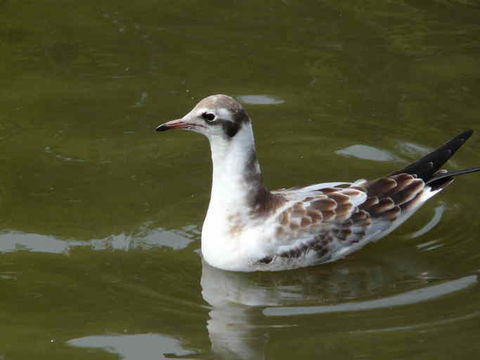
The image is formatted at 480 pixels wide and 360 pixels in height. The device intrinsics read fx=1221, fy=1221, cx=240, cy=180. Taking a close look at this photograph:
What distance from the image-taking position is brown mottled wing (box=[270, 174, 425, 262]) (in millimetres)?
10289

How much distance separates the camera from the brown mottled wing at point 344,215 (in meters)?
10.3

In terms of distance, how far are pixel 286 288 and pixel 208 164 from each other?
2387 millimetres

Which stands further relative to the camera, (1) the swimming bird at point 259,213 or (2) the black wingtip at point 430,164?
(2) the black wingtip at point 430,164

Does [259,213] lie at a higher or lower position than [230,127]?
lower

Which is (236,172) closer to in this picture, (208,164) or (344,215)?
(344,215)

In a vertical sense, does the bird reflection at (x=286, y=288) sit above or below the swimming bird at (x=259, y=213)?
below

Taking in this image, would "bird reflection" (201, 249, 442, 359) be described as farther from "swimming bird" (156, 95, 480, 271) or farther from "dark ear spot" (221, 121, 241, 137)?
"dark ear spot" (221, 121, 241, 137)

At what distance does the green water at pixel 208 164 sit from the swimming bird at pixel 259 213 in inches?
6.9

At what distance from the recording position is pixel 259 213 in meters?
10.3

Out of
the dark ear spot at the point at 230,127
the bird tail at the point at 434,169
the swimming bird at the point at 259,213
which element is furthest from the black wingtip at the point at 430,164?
the dark ear spot at the point at 230,127

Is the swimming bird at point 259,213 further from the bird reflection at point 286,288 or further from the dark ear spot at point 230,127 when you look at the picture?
the bird reflection at point 286,288

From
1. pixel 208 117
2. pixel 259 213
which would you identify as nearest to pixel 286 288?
pixel 259 213

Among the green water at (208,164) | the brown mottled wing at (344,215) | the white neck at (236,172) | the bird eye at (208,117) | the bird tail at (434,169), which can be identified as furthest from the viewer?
the bird tail at (434,169)

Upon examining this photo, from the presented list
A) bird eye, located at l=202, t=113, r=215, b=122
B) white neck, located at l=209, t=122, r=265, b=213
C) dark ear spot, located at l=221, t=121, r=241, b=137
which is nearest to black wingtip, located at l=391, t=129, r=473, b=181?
white neck, located at l=209, t=122, r=265, b=213
